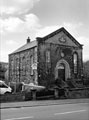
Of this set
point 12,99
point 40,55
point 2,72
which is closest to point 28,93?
point 12,99

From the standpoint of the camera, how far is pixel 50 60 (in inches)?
1316

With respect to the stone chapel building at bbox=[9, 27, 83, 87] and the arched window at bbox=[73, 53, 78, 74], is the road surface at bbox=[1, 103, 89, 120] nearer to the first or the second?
the stone chapel building at bbox=[9, 27, 83, 87]

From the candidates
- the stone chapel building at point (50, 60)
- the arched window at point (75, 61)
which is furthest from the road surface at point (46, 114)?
the arched window at point (75, 61)

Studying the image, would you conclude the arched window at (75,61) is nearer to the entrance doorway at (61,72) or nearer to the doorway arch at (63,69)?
the doorway arch at (63,69)

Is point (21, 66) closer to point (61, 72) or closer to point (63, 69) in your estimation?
point (61, 72)

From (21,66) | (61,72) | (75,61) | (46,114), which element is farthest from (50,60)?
(46,114)

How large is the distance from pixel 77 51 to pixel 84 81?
493cm

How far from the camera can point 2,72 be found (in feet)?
152

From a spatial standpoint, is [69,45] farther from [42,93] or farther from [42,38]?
[42,93]

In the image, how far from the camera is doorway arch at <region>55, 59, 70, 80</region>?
34531mm

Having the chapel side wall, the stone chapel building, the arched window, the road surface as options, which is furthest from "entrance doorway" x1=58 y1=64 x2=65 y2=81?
the road surface

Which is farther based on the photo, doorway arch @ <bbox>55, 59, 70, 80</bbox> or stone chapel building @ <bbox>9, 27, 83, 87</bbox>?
→ doorway arch @ <bbox>55, 59, 70, 80</bbox>

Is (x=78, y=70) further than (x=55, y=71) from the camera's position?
Yes

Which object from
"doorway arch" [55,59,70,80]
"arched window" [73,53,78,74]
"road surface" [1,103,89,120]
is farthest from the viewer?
"arched window" [73,53,78,74]
